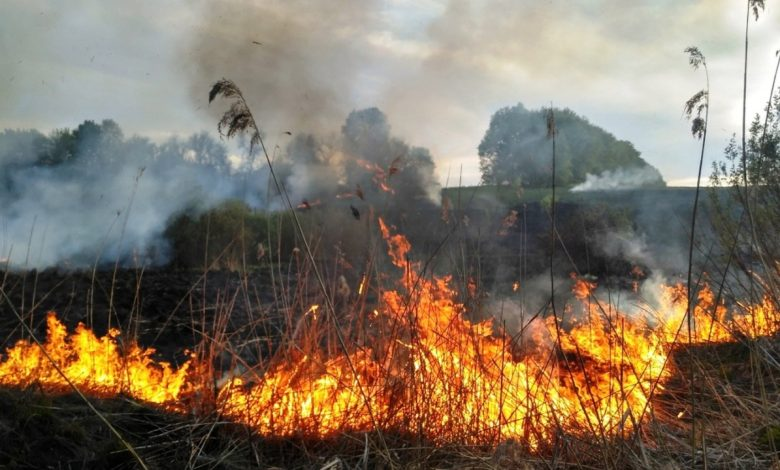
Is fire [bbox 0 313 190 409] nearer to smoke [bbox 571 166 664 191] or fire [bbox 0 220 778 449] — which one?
fire [bbox 0 220 778 449]

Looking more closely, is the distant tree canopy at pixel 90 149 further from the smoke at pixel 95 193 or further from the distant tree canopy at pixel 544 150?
the distant tree canopy at pixel 544 150

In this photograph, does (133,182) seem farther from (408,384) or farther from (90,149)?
(408,384)

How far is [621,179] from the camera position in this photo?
753 inches

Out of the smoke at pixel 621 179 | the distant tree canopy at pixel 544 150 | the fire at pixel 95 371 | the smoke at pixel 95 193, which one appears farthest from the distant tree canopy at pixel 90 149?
the smoke at pixel 621 179

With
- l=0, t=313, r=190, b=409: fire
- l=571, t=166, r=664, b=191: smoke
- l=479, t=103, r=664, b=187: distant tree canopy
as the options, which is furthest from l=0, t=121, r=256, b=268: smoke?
l=571, t=166, r=664, b=191: smoke

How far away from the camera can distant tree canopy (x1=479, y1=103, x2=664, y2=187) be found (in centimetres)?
1386

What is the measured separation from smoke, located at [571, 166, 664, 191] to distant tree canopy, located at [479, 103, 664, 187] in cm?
17

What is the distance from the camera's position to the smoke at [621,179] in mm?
17766

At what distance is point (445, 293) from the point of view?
424 centimetres

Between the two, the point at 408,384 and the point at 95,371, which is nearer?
the point at 408,384

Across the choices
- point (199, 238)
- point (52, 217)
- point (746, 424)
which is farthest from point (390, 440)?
point (52, 217)

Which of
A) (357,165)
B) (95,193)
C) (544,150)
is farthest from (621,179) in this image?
(95,193)

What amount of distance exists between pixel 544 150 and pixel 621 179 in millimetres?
3534

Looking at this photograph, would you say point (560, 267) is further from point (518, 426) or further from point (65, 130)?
point (65, 130)
